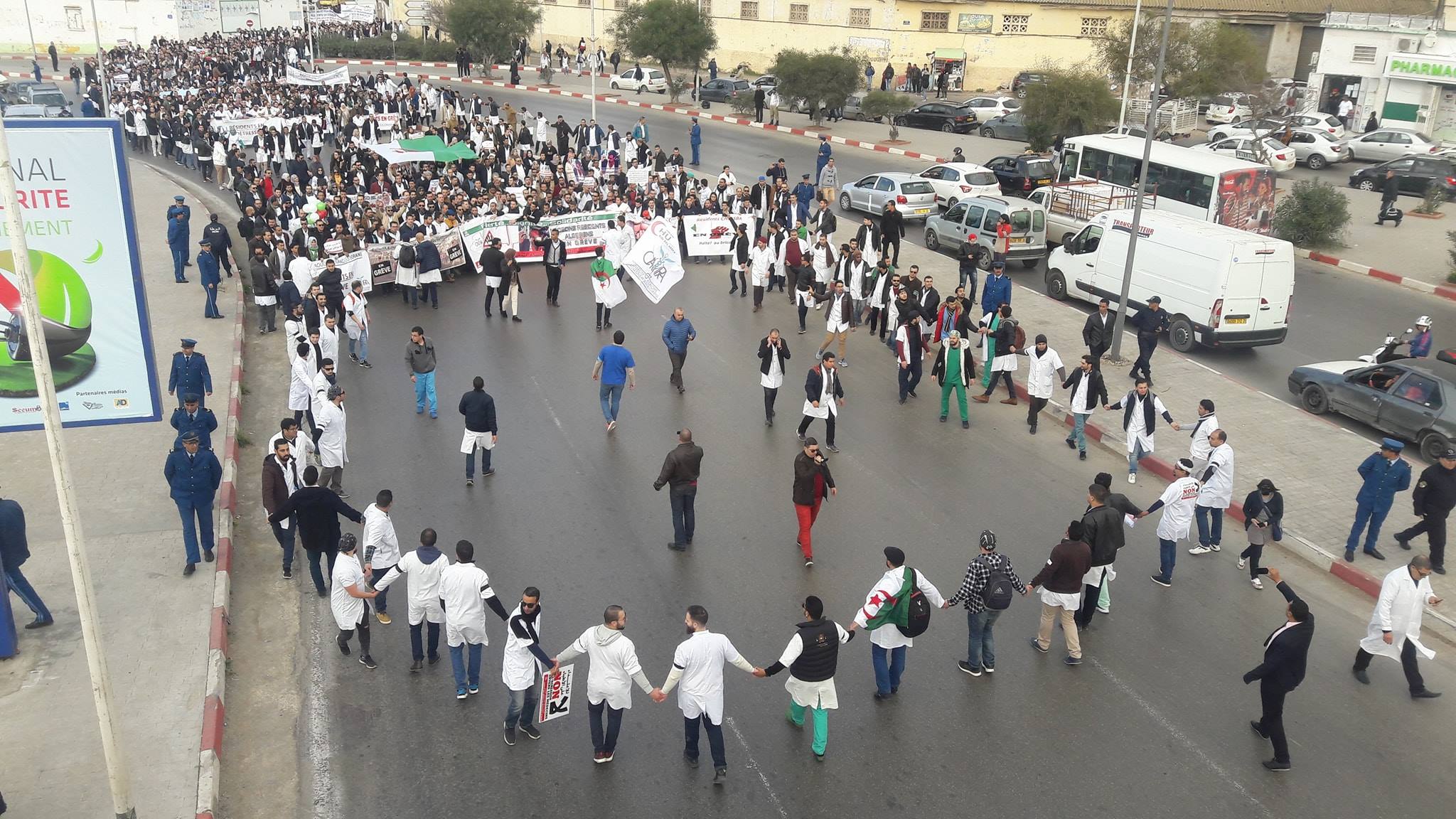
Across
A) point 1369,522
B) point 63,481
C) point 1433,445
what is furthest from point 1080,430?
point 63,481

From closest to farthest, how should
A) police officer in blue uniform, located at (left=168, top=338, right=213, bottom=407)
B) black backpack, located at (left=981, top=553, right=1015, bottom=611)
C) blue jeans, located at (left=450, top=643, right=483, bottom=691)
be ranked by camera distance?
blue jeans, located at (left=450, top=643, right=483, bottom=691)
black backpack, located at (left=981, top=553, right=1015, bottom=611)
police officer in blue uniform, located at (left=168, top=338, right=213, bottom=407)

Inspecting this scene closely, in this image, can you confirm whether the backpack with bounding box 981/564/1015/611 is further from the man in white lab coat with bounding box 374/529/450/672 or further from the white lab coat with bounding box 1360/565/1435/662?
the man in white lab coat with bounding box 374/529/450/672

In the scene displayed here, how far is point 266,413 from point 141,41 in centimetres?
7099

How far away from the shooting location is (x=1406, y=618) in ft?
30.9

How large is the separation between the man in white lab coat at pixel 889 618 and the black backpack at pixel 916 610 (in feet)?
0.04

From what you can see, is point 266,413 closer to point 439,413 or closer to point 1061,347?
point 439,413

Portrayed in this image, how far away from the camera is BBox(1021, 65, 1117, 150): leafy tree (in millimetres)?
35031

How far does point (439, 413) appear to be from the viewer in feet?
50.1

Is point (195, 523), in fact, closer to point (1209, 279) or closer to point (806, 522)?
point (806, 522)

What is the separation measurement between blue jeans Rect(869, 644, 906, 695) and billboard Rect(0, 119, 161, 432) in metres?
6.36

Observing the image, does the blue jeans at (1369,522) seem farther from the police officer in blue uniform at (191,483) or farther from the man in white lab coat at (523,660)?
the police officer in blue uniform at (191,483)

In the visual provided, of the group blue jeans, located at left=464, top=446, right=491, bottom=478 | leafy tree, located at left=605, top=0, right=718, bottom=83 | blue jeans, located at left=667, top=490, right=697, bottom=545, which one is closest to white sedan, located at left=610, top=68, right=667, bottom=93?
leafy tree, located at left=605, top=0, right=718, bottom=83

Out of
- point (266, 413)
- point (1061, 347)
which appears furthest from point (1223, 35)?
point (266, 413)

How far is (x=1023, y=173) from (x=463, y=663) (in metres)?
25.1
